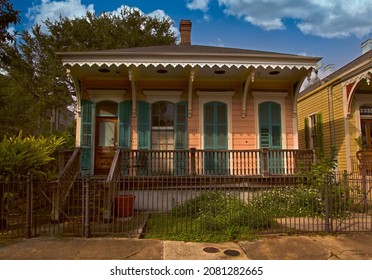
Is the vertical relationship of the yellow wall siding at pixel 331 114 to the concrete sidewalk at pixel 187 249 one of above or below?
above

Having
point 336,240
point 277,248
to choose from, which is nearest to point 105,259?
point 277,248

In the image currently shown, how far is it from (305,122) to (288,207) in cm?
1082

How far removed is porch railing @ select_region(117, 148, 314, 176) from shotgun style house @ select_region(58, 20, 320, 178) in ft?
0.16

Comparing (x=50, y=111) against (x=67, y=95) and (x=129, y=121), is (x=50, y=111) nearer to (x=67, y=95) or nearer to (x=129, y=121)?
(x=67, y=95)

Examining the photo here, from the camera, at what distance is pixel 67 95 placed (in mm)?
19234

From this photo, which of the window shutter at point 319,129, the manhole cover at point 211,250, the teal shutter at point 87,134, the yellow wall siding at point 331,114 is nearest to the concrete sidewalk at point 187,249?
the manhole cover at point 211,250

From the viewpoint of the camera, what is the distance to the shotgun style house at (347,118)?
39.0 ft

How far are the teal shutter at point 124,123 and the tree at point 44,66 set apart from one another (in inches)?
418

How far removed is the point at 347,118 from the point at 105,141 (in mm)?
Result: 11088

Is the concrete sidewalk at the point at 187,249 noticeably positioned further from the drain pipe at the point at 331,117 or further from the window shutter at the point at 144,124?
the drain pipe at the point at 331,117

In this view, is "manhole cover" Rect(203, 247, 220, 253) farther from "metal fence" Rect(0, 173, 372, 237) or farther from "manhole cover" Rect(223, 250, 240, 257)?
"metal fence" Rect(0, 173, 372, 237)

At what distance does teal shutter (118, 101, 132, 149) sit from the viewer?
9734 millimetres

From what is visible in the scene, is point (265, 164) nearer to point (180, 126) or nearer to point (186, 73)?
point (180, 126)

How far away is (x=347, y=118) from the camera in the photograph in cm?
1262
